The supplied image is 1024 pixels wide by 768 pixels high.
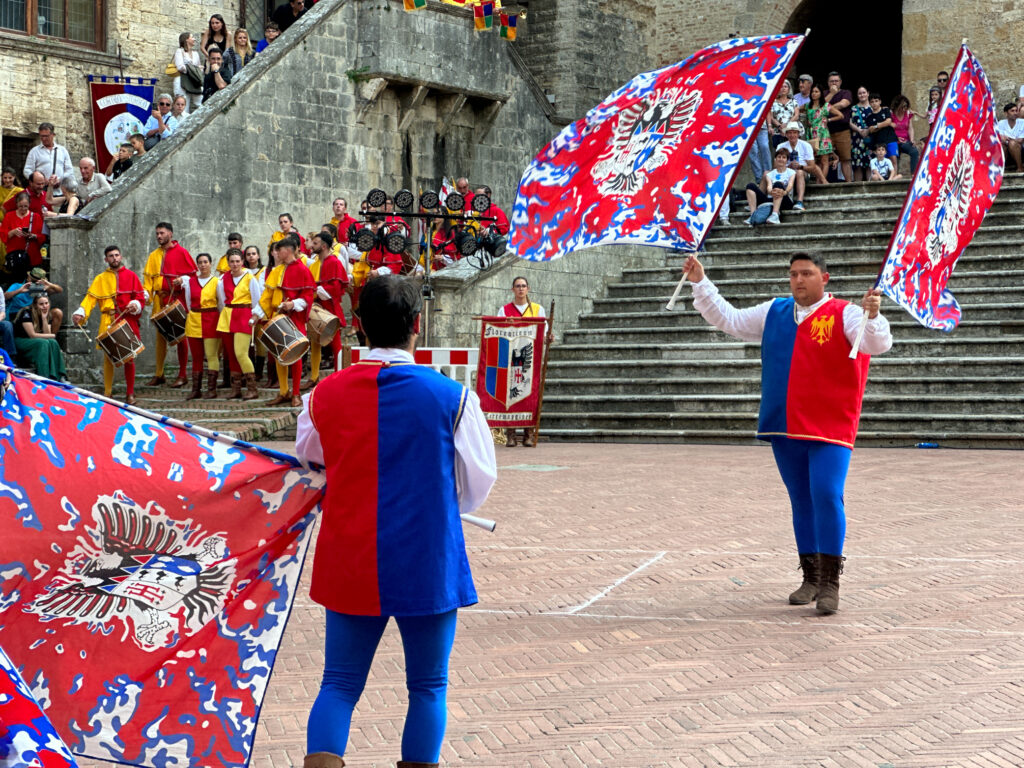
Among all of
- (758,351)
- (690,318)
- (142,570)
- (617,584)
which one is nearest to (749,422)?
(758,351)

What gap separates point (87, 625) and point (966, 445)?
41.5 feet

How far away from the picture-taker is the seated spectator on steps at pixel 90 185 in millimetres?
21078

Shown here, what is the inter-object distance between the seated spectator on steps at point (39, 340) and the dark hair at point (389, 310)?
14.6m

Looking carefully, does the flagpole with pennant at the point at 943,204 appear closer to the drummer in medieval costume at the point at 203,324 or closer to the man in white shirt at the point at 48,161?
the drummer in medieval costume at the point at 203,324

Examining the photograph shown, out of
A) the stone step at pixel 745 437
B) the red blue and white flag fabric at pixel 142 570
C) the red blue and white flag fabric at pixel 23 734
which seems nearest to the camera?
the red blue and white flag fabric at pixel 23 734

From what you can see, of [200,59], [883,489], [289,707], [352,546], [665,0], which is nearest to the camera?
[352,546]

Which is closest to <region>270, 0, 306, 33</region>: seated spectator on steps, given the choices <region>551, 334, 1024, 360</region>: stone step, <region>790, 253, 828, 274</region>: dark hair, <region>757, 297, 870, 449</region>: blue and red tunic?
<region>551, 334, 1024, 360</region>: stone step

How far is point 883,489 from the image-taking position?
457 inches

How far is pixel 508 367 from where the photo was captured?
51.8 ft

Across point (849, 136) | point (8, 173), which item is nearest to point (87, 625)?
point (8, 173)

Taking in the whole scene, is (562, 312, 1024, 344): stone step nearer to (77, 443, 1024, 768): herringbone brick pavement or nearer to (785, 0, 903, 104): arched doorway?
(77, 443, 1024, 768): herringbone brick pavement

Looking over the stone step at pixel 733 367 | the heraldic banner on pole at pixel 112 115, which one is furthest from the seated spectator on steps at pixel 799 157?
the heraldic banner on pole at pixel 112 115

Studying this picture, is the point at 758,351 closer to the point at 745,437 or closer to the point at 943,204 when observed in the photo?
the point at 745,437

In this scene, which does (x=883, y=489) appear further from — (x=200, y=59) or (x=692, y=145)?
(x=200, y=59)
